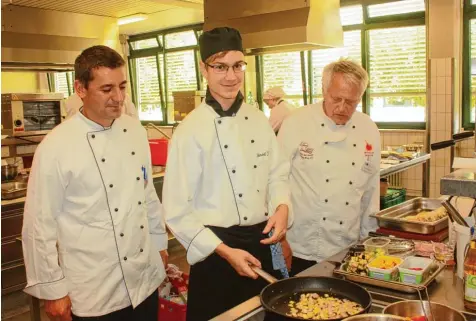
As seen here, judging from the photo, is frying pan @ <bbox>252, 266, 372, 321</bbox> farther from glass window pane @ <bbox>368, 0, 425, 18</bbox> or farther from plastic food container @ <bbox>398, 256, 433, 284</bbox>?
Answer: glass window pane @ <bbox>368, 0, 425, 18</bbox>

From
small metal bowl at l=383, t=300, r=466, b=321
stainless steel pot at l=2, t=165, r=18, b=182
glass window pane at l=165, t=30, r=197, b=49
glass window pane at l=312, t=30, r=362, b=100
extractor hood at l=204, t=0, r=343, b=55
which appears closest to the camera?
small metal bowl at l=383, t=300, r=466, b=321

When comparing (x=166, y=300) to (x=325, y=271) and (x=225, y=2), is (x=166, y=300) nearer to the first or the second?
(x=325, y=271)

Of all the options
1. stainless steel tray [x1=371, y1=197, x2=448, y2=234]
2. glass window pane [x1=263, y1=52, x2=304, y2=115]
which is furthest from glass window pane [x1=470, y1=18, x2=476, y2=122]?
stainless steel tray [x1=371, y1=197, x2=448, y2=234]

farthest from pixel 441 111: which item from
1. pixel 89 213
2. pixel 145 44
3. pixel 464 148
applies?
pixel 145 44

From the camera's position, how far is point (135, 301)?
1973 mm

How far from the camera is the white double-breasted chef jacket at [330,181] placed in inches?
88.2

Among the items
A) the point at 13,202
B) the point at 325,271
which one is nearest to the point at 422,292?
the point at 325,271

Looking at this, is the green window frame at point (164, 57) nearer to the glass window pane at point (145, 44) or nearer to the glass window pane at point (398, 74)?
the glass window pane at point (145, 44)

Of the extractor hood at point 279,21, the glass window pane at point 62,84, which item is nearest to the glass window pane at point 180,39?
the glass window pane at point 62,84

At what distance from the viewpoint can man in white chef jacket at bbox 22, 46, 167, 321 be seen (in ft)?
5.94

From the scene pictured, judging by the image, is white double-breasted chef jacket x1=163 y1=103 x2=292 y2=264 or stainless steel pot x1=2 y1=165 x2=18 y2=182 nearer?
white double-breasted chef jacket x1=163 y1=103 x2=292 y2=264

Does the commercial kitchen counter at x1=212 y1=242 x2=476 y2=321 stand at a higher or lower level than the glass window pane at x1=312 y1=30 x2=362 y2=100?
lower

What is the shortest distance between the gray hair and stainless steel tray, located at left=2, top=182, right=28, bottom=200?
9.32ft

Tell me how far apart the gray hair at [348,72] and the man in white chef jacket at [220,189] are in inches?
21.0
